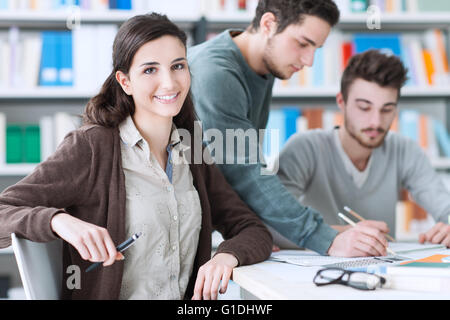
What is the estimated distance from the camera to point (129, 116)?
1289mm

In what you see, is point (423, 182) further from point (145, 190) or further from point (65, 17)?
point (65, 17)

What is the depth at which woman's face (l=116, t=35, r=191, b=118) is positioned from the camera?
1.24m

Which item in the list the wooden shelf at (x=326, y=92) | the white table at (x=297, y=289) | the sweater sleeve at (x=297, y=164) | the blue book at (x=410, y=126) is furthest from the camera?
the blue book at (x=410, y=126)

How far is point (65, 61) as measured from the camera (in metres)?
2.76

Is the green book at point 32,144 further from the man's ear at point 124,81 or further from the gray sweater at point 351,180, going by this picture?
the man's ear at point 124,81

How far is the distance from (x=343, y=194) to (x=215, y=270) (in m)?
0.94

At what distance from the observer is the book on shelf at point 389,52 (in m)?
2.97

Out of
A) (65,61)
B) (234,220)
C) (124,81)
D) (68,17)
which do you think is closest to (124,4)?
(68,17)

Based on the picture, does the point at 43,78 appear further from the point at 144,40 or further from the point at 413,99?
the point at 413,99

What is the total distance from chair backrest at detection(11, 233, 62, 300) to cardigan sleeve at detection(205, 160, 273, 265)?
0.37 meters

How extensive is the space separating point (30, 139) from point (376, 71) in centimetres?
176

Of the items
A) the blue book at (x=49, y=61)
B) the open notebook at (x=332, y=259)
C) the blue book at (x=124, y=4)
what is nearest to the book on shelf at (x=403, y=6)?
the blue book at (x=124, y=4)

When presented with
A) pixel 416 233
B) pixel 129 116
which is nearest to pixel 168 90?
pixel 129 116

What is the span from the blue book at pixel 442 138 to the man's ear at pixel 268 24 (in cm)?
175
